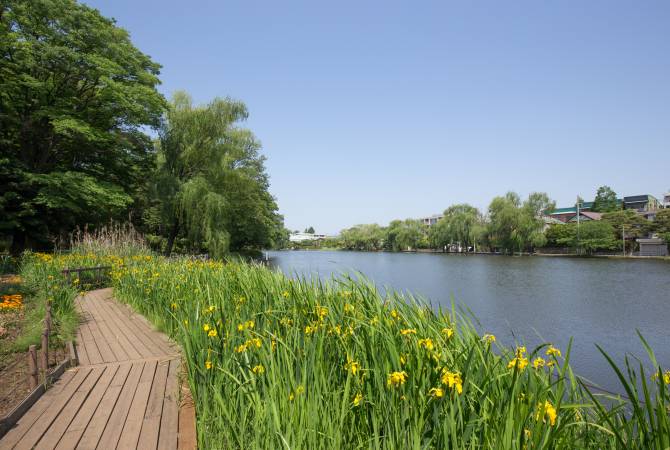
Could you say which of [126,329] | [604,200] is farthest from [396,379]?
[604,200]

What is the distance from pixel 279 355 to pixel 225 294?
101 inches

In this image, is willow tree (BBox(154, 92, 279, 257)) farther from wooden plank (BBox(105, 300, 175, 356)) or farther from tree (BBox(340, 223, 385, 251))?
tree (BBox(340, 223, 385, 251))

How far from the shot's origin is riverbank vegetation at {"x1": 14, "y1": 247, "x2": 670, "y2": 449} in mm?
1794

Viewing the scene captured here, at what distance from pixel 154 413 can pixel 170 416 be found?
0.16m

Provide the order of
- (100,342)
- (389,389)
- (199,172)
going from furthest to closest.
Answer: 1. (199,172)
2. (100,342)
3. (389,389)

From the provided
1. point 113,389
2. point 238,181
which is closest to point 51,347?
point 113,389

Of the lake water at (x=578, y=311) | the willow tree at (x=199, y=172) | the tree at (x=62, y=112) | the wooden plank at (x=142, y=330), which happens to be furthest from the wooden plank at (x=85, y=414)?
the willow tree at (x=199, y=172)

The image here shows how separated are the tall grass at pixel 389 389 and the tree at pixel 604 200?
8952cm

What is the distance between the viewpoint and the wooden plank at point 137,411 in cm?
284

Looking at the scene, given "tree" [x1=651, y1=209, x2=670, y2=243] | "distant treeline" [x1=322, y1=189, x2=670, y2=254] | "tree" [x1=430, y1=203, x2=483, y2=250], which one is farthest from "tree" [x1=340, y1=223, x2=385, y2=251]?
"tree" [x1=651, y1=209, x2=670, y2=243]

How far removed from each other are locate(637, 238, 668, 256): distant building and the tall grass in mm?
57724

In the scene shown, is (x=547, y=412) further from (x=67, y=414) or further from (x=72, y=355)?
(x=72, y=355)

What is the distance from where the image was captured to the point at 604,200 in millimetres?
79312

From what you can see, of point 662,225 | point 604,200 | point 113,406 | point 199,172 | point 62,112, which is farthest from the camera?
point 604,200
